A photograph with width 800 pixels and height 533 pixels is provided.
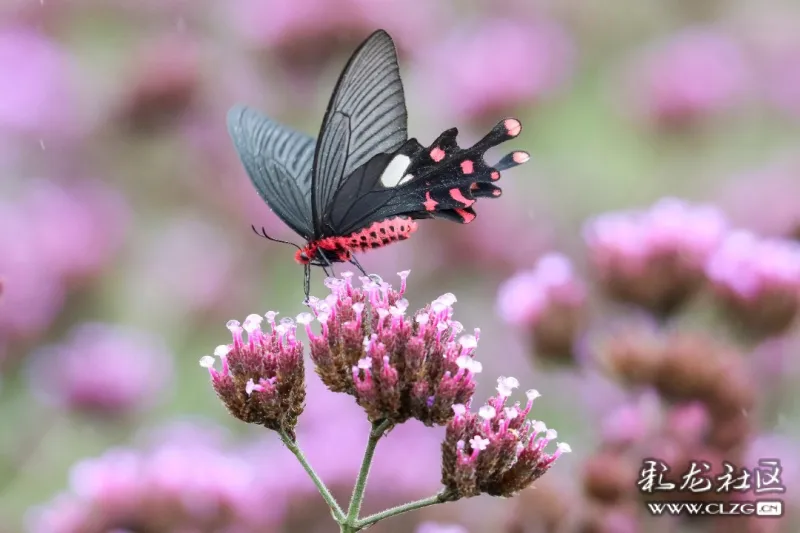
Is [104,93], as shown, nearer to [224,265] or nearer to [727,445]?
[224,265]

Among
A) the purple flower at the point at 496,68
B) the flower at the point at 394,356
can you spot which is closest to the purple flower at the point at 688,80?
the purple flower at the point at 496,68

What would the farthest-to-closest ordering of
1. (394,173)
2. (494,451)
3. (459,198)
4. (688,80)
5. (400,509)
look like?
1. (688,80)
2. (394,173)
3. (459,198)
4. (494,451)
5. (400,509)

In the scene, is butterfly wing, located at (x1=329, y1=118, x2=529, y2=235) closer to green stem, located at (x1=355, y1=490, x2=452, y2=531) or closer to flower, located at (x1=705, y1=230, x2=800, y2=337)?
green stem, located at (x1=355, y1=490, x2=452, y2=531)

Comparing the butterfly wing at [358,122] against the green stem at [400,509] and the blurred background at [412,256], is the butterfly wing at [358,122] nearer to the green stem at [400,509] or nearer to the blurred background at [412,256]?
the green stem at [400,509]

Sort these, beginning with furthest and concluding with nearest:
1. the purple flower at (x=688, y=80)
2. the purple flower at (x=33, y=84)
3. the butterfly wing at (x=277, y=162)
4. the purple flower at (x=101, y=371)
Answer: the purple flower at (x=688, y=80) < the purple flower at (x=33, y=84) < the purple flower at (x=101, y=371) < the butterfly wing at (x=277, y=162)

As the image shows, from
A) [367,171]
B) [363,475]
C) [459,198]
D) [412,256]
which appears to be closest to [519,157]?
[459,198]

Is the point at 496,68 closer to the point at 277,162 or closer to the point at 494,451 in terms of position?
the point at 277,162
